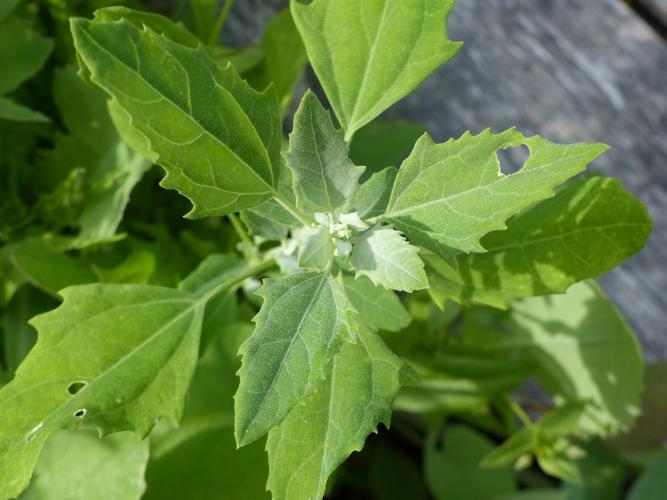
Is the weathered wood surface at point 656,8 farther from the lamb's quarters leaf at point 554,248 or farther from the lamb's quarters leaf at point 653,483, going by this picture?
the lamb's quarters leaf at point 653,483

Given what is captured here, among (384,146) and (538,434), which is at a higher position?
(384,146)

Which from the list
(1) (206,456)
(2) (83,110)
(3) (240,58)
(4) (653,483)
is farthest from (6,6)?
(4) (653,483)

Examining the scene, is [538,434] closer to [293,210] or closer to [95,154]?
[293,210]

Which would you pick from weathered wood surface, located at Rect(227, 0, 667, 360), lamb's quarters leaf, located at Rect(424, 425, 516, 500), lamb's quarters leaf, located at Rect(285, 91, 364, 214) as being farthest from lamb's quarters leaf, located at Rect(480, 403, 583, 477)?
lamb's quarters leaf, located at Rect(285, 91, 364, 214)

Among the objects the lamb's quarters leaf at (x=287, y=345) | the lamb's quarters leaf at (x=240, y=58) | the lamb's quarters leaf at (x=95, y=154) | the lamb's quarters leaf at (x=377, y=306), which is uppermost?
the lamb's quarters leaf at (x=287, y=345)

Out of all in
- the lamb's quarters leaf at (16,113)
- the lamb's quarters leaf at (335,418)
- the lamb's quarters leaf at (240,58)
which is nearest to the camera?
the lamb's quarters leaf at (335,418)

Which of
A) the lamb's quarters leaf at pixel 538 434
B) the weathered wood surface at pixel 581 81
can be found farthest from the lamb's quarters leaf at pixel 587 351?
the weathered wood surface at pixel 581 81

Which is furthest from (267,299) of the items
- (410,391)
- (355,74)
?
(410,391)
